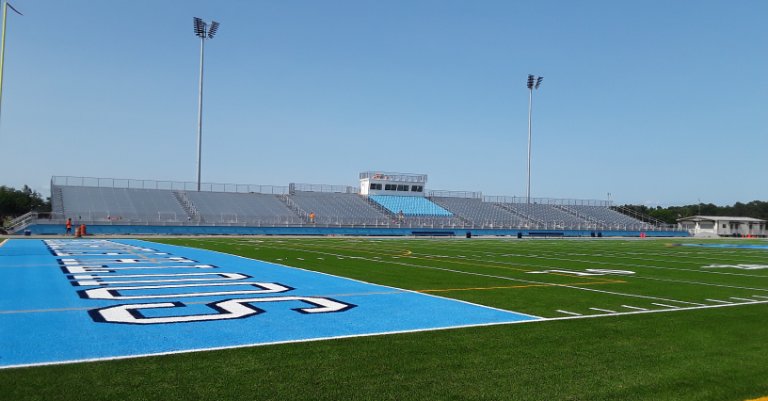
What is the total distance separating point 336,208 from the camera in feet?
207

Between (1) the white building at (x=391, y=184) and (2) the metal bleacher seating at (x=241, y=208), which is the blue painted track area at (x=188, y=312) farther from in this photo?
(1) the white building at (x=391, y=184)

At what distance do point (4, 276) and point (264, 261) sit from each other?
24.5 feet

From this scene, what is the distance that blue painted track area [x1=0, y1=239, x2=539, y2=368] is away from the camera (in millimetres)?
6645

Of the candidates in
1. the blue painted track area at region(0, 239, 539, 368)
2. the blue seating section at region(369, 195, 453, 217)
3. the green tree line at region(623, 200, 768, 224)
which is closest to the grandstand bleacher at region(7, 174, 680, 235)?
the blue seating section at region(369, 195, 453, 217)

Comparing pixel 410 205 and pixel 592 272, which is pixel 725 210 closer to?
pixel 410 205

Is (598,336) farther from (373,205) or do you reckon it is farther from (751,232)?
(751,232)

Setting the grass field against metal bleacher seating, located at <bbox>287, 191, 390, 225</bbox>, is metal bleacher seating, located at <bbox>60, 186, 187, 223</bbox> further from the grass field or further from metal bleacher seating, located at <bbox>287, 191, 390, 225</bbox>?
the grass field

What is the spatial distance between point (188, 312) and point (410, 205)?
60.1 m

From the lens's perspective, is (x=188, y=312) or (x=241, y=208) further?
(x=241, y=208)

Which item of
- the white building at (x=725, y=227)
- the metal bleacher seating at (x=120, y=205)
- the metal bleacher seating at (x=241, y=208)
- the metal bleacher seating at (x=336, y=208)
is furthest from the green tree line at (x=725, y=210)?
the metal bleacher seating at (x=120, y=205)

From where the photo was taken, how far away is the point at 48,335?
707 centimetres

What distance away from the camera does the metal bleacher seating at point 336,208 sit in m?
58.6

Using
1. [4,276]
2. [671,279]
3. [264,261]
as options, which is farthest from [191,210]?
[671,279]

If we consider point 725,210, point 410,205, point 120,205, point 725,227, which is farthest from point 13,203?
point 725,210
